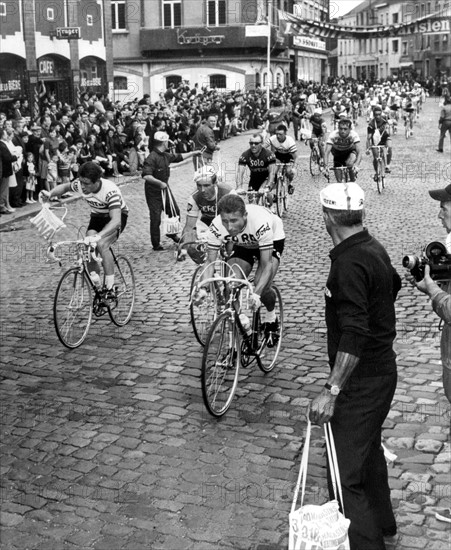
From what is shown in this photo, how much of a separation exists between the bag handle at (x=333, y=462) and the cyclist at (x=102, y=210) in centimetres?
496

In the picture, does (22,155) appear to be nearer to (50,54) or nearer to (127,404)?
(127,404)

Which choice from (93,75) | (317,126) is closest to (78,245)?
(317,126)

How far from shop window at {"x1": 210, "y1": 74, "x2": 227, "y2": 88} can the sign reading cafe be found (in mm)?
2431

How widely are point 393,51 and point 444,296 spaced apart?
388 feet

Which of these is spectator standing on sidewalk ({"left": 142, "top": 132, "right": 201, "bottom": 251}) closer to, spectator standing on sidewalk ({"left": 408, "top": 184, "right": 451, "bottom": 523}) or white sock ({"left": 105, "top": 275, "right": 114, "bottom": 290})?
white sock ({"left": 105, "top": 275, "right": 114, "bottom": 290})

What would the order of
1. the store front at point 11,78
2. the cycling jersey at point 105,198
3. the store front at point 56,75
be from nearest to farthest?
the cycling jersey at point 105,198
the store front at point 11,78
the store front at point 56,75

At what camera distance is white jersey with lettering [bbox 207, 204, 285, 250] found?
7383 millimetres

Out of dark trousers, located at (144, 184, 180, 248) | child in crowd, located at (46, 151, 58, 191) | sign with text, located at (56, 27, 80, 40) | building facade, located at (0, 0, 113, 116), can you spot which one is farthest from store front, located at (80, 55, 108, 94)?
dark trousers, located at (144, 184, 180, 248)

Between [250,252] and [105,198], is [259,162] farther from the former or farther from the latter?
[250,252]

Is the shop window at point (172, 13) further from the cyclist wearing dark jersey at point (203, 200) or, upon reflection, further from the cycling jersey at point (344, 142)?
the cyclist wearing dark jersey at point (203, 200)

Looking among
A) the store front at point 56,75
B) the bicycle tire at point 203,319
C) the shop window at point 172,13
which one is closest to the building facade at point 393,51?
the shop window at point 172,13

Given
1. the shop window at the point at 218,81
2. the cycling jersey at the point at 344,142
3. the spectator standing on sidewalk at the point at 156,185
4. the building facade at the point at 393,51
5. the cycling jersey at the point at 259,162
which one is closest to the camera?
the spectator standing on sidewalk at the point at 156,185

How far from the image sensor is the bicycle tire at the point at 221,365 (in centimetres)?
672

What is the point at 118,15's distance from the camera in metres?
55.8
